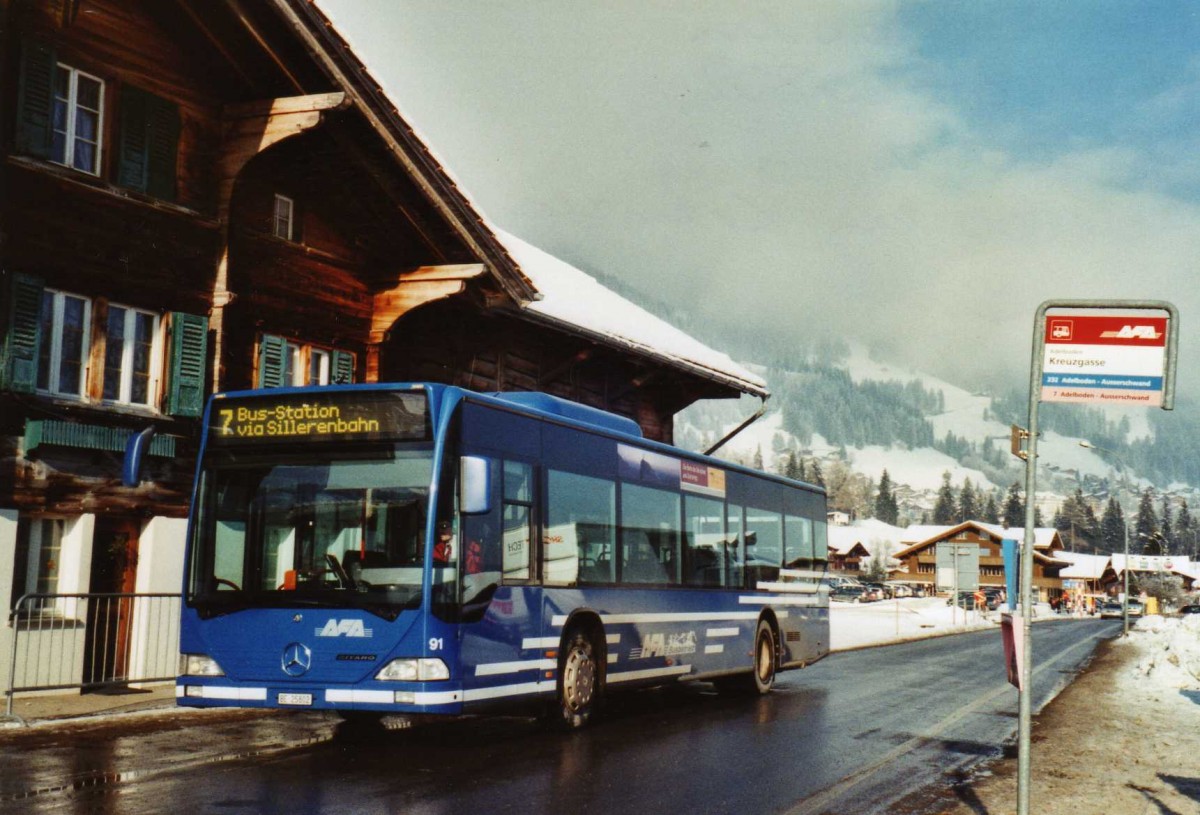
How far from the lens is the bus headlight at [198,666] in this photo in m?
10.6

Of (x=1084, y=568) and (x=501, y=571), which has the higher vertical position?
(x=1084, y=568)

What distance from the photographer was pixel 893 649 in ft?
107

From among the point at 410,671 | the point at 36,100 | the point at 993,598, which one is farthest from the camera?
the point at 993,598

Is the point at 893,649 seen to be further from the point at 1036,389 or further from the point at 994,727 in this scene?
the point at 1036,389

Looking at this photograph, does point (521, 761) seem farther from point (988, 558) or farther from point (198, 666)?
point (988, 558)

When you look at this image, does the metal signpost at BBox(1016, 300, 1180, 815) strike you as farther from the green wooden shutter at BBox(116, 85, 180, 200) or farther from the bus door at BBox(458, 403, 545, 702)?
the green wooden shutter at BBox(116, 85, 180, 200)

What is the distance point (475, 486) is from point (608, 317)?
15.8 metres

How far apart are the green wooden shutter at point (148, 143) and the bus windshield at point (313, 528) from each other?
6.66 m

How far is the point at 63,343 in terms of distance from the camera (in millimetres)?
15164

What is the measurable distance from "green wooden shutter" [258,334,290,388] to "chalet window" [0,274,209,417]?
108 cm

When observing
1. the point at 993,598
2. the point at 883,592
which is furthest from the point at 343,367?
the point at 993,598

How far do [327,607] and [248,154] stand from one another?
9.03 metres

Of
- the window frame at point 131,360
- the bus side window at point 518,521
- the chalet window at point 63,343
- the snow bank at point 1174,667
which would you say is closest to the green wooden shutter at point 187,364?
the window frame at point 131,360

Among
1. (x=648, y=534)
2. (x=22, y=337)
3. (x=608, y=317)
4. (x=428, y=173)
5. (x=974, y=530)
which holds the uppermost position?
(x=428, y=173)
